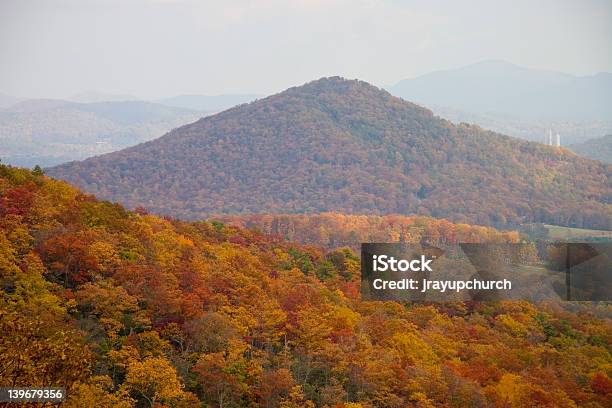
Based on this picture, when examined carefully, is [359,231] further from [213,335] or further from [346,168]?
[346,168]

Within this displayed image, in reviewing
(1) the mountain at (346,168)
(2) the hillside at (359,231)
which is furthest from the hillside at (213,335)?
(1) the mountain at (346,168)

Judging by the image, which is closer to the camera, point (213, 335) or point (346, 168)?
point (213, 335)

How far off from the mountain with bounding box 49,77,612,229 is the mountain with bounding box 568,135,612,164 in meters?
50.0

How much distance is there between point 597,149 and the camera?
611ft

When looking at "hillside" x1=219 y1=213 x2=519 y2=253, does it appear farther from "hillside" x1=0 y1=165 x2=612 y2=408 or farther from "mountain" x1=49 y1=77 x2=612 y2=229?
"hillside" x1=0 y1=165 x2=612 y2=408

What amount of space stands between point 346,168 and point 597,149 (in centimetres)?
8643

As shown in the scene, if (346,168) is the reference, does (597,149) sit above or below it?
above

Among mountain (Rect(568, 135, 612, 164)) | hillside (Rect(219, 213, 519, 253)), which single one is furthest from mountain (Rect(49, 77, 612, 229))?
mountain (Rect(568, 135, 612, 164))

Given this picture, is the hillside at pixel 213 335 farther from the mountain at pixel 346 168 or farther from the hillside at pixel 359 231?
the mountain at pixel 346 168

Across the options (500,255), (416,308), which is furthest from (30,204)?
(500,255)

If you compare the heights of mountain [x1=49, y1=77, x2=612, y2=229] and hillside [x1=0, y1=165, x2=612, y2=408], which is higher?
mountain [x1=49, y1=77, x2=612, y2=229]

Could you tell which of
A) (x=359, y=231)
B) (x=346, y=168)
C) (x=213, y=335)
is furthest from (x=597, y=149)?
(x=213, y=335)

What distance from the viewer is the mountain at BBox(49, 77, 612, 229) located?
11525cm

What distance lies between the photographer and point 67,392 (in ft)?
50.8
